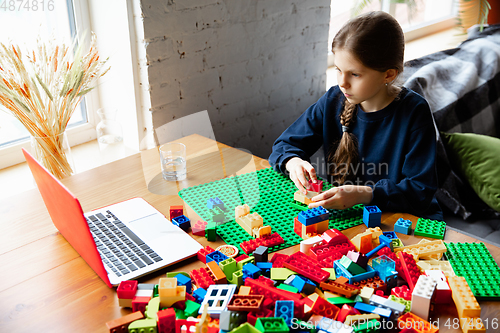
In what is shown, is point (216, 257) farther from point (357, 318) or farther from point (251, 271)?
point (357, 318)

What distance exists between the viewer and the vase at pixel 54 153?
1.17m

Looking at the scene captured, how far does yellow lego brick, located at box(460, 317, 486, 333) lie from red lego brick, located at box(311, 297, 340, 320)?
207 mm

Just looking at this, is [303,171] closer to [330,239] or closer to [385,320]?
[330,239]

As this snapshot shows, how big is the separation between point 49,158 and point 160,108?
506mm

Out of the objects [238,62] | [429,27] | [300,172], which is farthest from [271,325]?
[429,27]

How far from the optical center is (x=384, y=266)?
777 mm

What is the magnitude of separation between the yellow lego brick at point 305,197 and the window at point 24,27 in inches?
41.1

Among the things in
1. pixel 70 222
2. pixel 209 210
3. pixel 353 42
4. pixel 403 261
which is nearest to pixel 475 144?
pixel 353 42

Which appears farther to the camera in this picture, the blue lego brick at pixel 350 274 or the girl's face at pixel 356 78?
the girl's face at pixel 356 78

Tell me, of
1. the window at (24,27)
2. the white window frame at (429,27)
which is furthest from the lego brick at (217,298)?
the white window frame at (429,27)

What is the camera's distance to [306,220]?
2.97ft

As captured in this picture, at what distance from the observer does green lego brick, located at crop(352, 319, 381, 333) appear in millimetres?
656

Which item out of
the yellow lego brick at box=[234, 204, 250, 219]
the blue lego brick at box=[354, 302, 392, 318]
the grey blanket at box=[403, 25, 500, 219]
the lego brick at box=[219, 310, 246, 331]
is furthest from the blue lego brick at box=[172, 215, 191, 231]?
the grey blanket at box=[403, 25, 500, 219]

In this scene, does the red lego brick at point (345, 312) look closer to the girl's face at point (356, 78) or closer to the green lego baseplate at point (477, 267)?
the green lego baseplate at point (477, 267)
